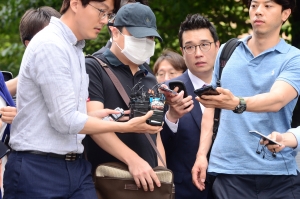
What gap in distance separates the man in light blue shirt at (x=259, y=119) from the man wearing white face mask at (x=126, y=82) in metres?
0.50

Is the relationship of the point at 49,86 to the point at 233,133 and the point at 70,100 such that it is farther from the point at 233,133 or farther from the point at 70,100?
the point at 233,133

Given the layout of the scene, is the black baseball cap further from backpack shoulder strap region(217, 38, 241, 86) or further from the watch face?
the watch face

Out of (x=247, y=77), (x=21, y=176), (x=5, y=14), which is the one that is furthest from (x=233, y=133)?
(x=5, y=14)

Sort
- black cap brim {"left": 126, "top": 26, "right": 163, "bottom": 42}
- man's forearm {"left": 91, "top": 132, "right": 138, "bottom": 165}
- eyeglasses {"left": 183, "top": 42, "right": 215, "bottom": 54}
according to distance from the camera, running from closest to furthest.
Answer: man's forearm {"left": 91, "top": 132, "right": 138, "bottom": 165}
black cap brim {"left": 126, "top": 26, "right": 163, "bottom": 42}
eyeglasses {"left": 183, "top": 42, "right": 215, "bottom": 54}

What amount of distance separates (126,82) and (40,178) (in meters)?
1.05

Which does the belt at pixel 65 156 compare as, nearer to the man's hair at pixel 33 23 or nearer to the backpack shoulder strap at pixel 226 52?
the backpack shoulder strap at pixel 226 52

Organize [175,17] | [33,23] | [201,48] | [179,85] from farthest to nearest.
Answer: [175,17] → [201,48] → [33,23] → [179,85]

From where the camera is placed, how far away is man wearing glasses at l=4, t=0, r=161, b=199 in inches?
165

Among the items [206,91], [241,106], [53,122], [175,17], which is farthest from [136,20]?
[175,17]

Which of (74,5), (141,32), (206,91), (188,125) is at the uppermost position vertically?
(74,5)

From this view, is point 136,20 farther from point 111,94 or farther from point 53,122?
point 53,122

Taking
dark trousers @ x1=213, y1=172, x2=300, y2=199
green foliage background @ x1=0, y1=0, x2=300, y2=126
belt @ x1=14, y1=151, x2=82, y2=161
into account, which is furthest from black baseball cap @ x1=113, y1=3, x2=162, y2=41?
green foliage background @ x1=0, y1=0, x2=300, y2=126

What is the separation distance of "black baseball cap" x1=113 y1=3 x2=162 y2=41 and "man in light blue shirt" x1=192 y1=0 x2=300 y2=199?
1.98ft

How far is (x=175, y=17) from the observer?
1023 centimetres
